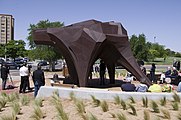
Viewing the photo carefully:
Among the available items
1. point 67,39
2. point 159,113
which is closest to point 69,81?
point 67,39

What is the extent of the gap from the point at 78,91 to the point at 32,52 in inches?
1015

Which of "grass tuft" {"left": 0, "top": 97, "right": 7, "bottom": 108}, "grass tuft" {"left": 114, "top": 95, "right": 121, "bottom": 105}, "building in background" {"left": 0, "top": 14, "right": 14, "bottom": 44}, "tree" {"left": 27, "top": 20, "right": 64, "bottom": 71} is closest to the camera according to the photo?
"grass tuft" {"left": 114, "top": 95, "right": 121, "bottom": 105}

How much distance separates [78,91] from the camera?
1204 centimetres

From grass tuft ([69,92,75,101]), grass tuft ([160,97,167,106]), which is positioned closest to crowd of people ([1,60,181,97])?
grass tuft ([160,97,167,106])

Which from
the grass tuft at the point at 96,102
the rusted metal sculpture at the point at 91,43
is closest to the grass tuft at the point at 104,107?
the grass tuft at the point at 96,102

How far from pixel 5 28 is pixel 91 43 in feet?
375

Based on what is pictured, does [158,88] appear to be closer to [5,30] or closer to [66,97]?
[66,97]

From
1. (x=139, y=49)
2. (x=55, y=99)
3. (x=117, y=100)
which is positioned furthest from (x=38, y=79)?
(x=139, y=49)

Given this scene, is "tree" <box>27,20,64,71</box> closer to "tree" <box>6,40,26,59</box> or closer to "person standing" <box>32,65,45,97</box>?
"person standing" <box>32,65,45,97</box>

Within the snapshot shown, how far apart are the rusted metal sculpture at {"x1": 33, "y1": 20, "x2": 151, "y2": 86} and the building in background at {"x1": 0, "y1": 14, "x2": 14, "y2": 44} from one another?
360ft

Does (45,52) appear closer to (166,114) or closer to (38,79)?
(38,79)

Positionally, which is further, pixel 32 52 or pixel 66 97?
pixel 32 52

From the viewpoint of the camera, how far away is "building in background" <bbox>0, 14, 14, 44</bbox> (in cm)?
12167

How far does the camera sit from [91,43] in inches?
587
